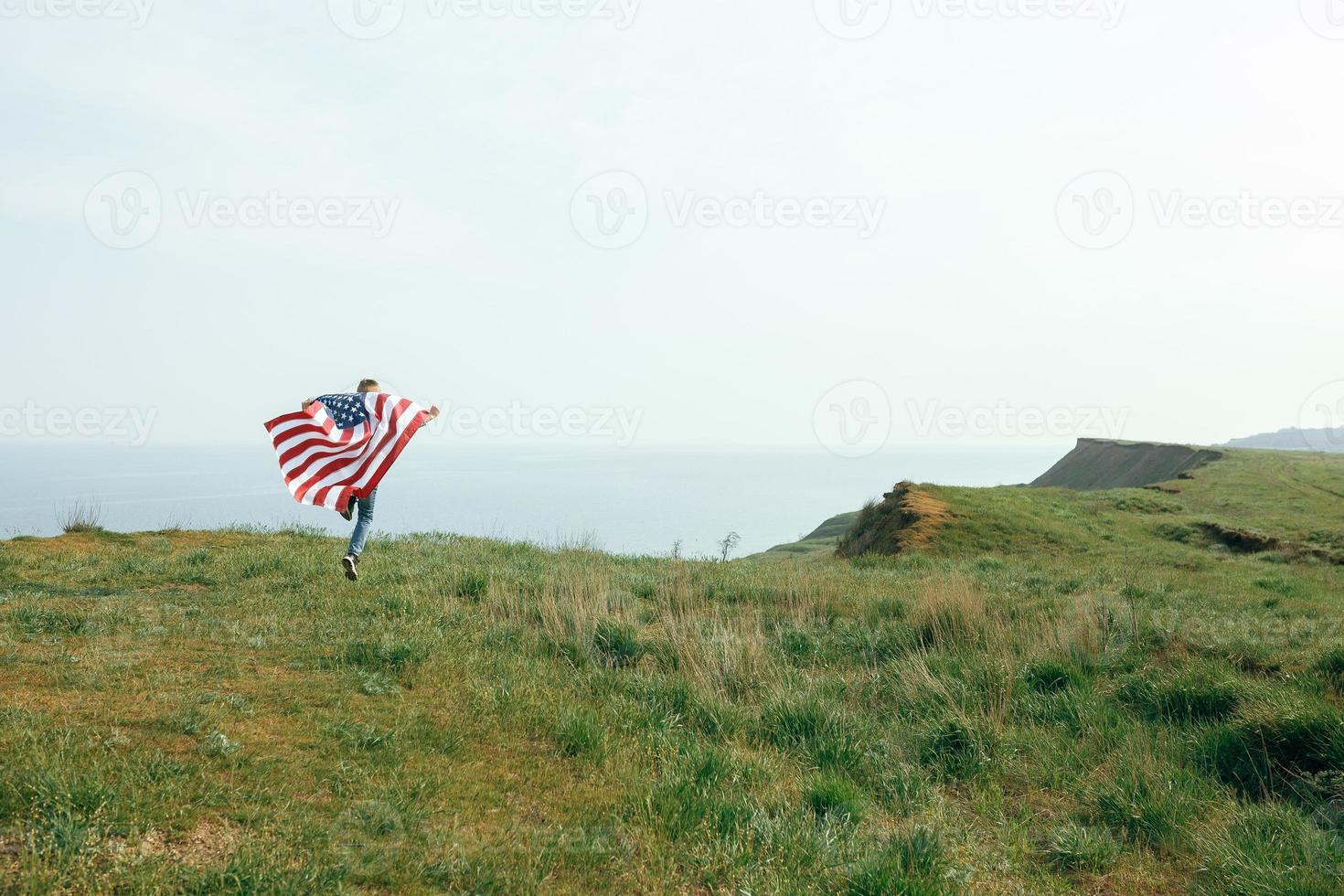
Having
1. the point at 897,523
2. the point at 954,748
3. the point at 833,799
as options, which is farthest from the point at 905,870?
the point at 897,523

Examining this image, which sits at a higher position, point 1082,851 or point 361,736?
point 361,736

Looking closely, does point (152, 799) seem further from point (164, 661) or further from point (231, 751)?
point (164, 661)

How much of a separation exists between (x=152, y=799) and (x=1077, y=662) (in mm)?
9549

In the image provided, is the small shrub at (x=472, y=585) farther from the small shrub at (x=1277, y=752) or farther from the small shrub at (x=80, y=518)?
the small shrub at (x=80, y=518)

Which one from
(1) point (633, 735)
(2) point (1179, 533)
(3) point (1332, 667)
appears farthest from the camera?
(2) point (1179, 533)

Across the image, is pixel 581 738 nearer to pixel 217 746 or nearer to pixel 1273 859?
pixel 217 746

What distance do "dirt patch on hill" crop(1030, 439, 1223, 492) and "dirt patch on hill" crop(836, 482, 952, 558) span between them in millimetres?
25822

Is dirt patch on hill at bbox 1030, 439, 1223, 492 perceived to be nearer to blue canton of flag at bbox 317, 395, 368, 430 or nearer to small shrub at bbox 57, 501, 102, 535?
blue canton of flag at bbox 317, 395, 368, 430

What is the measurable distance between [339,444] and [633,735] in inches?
300

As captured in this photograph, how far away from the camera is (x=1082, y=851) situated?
17.6ft

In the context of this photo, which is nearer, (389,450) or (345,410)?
(389,450)

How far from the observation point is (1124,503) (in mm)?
33750

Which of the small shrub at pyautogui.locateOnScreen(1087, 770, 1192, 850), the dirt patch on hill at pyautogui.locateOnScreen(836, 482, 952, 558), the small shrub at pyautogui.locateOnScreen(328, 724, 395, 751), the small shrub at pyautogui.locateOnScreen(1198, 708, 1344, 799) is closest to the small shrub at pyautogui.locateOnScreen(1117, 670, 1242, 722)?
the small shrub at pyautogui.locateOnScreen(1198, 708, 1344, 799)

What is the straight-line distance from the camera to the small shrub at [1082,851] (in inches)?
210
